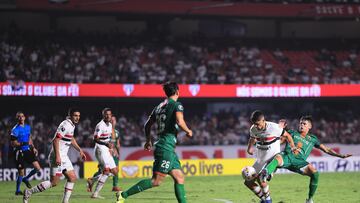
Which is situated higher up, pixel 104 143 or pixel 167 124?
pixel 167 124

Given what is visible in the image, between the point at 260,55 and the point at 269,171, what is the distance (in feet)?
97.8

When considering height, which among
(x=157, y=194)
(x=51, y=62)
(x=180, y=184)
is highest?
(x=51, y=62)

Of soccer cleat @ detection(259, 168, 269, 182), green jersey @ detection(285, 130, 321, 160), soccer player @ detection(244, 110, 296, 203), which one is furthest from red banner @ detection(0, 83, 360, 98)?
soccer cleat @ detection(259, 168, 269, 182)

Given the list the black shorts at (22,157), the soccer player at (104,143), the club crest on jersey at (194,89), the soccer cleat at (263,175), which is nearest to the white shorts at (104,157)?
the soccer player at (104,143)

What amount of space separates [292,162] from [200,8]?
26.3 metres

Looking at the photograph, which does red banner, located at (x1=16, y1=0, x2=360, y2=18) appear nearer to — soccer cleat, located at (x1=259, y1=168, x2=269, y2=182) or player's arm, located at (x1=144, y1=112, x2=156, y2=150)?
player's arm, located at (x1=144, y1=112, x2=156, y2=150)

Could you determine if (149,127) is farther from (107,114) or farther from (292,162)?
(107,114)

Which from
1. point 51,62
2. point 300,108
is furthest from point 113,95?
point 300,108

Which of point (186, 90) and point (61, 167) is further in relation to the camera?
point (186, 90)

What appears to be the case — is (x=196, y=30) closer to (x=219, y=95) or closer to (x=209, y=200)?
(x=219, y=95)

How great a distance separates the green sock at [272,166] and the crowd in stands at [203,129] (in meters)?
18.5

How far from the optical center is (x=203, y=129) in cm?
3912

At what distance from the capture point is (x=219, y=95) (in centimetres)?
3856

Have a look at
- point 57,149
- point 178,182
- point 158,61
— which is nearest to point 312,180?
point 178,182
